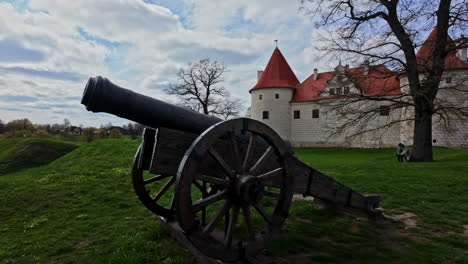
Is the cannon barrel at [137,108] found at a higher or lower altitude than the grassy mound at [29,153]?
higher

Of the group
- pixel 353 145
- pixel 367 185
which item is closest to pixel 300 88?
pixel 353 145

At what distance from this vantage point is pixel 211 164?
2.94 metres

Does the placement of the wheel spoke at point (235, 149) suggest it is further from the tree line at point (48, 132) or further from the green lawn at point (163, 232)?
the tree line at point (48, 132)

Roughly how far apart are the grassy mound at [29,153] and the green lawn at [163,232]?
8713 mm

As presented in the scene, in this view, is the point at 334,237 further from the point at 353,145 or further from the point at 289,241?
the point at 353,145

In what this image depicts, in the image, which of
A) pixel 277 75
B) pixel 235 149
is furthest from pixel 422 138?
pixel 277 75

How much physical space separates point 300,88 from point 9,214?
32326mm

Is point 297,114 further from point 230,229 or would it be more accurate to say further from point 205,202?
point 205,202

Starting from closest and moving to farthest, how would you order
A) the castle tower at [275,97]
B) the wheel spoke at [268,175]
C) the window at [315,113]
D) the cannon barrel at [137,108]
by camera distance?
the cannon barrel at [137,108] < the wheel spoke at [268,175] < the window at [315,113] < the castle tower at [275,97]

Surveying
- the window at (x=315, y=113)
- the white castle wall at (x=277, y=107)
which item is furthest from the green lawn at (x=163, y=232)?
the white castle wall at (x=277, y=107)

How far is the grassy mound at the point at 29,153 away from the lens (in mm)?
14979

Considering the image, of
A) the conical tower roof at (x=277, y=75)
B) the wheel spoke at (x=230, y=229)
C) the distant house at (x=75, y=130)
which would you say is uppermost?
the conical tower roof at (x=277, y=75)

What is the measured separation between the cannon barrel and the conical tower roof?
102 feet

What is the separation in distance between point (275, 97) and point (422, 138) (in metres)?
20.5
